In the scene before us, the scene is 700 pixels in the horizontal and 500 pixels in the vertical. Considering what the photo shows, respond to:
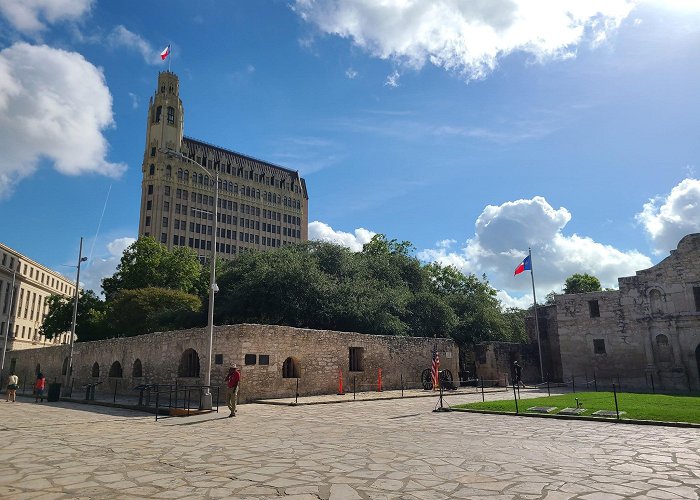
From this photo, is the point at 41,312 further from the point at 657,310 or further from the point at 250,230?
the point at 657,310

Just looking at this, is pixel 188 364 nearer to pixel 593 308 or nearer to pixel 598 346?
pixel 598 346

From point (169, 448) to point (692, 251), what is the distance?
35.5 m

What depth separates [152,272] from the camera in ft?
151

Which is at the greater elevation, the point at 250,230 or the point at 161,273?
the point at 250,230

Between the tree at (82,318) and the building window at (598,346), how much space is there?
4177 cm

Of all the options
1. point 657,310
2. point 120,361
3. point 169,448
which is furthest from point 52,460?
point 657,310

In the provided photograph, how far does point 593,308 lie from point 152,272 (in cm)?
3920

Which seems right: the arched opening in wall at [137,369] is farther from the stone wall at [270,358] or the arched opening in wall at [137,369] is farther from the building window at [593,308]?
the building window at [593,308]

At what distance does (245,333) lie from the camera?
19375 millimetres

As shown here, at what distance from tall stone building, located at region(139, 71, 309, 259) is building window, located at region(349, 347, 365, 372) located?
57.0m

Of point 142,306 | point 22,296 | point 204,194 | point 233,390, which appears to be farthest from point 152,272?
point 204,194

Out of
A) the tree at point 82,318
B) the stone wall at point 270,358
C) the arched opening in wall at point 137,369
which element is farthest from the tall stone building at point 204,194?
the arched opening in wall at point 137,369

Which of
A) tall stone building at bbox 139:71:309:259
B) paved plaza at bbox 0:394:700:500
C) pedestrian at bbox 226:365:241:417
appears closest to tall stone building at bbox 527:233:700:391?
paved plaza at bbox 0:394:700:500

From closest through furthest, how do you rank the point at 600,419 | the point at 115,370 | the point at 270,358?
the point at 600,419, the point at 270,358, the point at 115,370
